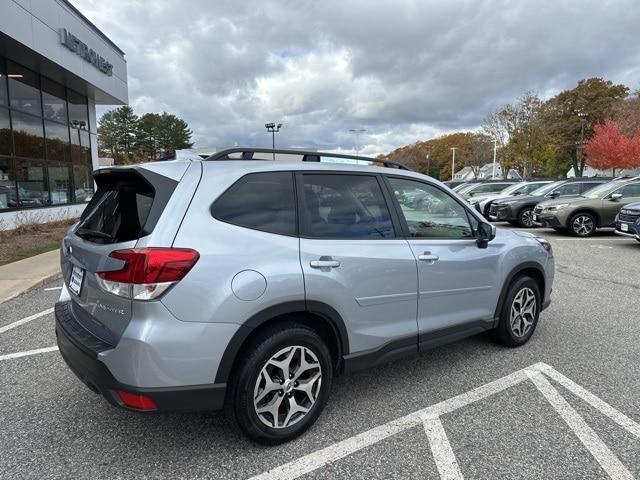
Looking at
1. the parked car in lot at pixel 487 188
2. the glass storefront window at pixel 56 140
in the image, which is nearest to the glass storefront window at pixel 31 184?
the glass storefront window at pixel 56 140

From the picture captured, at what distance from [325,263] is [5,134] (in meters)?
14.8

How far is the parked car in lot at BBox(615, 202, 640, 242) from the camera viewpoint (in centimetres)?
946

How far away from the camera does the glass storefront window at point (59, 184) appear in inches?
634

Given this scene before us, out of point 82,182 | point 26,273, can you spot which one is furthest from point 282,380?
point 82,182

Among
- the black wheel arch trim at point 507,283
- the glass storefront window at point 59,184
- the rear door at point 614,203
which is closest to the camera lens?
the black wheel arch trim at point 507,283

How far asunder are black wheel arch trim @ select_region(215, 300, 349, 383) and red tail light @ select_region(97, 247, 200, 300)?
17.8 inches

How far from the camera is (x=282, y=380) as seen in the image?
256 cm

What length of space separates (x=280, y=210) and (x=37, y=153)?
16.1 metres

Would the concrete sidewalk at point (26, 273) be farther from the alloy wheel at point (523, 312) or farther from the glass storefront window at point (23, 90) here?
the glass storefront window at point (23, 90)

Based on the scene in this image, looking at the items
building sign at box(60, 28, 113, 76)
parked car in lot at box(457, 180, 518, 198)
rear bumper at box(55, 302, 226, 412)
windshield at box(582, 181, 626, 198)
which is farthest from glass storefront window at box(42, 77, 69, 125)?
windshield at box(582, 181, 626, 198)

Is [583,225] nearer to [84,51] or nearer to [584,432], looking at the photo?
[584,432]

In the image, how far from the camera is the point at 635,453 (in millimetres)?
2508

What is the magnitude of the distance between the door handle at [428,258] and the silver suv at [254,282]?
12 mm

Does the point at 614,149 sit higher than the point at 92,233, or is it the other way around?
the point at 614,149
